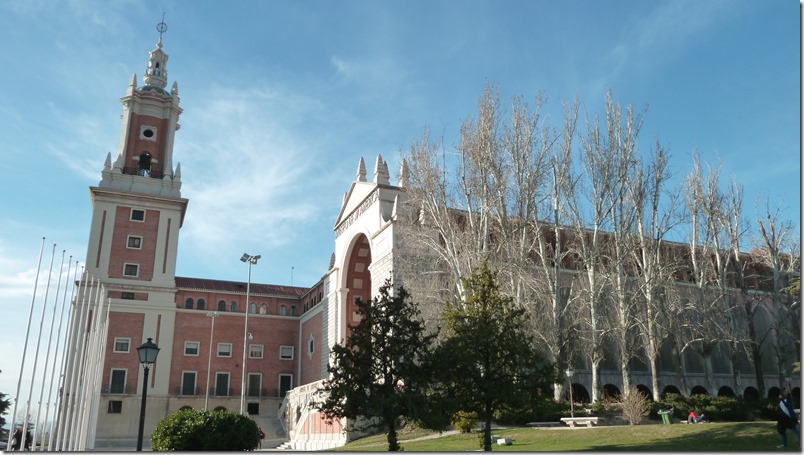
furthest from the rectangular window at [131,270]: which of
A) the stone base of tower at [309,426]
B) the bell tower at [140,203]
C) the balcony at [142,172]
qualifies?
the stone base of tower at [309,426]

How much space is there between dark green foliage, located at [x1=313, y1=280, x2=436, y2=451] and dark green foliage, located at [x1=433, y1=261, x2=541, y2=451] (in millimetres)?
572

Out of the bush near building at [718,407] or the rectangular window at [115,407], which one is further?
the rectangular window at [115,407]

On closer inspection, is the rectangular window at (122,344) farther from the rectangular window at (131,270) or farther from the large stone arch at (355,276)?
the large stone arch at (355,276)

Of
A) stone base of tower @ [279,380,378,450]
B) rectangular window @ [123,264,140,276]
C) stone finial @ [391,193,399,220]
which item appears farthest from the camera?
rectangular window @ [123,264,140,276]

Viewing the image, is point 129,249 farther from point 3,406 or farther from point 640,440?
point 640,440

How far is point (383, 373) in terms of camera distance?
651 inches

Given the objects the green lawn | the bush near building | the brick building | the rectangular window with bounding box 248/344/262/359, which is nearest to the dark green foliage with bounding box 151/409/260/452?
the green lawn

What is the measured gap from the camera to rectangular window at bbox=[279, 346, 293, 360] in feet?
176

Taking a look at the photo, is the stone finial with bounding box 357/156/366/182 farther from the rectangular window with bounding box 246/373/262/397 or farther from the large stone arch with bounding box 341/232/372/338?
the rectangular window with bounding box 246/373/262/397

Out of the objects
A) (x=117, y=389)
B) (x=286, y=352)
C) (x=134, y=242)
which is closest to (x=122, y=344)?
(x=117, y=389)

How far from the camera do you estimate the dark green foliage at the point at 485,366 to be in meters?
16.4

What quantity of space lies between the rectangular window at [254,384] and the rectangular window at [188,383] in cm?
416

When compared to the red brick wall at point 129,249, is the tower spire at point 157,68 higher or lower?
higher

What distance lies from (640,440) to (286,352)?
39.0m
